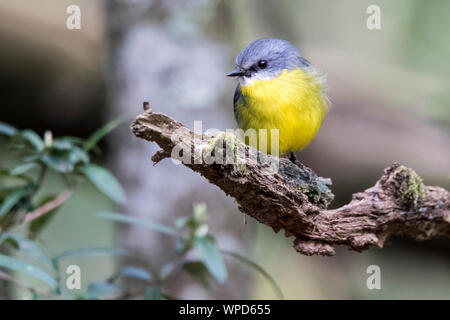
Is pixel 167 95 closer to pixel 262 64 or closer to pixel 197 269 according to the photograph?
pixel 262 64

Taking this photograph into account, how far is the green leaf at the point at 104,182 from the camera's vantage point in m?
2.86

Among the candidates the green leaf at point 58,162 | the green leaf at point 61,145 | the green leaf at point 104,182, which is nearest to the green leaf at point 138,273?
the green leaf at point 104,182

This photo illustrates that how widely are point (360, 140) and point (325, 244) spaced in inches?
147

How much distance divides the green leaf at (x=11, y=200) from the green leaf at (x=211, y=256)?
0.91 metres

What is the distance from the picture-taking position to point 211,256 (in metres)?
2.73

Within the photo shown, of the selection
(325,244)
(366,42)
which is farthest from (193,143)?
(366,42)

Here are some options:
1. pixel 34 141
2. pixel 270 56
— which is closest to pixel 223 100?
pixel 270 56

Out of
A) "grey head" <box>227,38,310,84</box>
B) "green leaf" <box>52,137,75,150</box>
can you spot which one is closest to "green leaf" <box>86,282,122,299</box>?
"green leaf" <box>52,137,75,150</box>

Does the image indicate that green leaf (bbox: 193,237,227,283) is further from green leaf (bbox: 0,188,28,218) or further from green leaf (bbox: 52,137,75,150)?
green leaf (bbox: 0,188,28,218)

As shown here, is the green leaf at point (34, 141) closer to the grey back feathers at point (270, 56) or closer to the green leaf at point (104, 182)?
the green leaf at point (104, 182)

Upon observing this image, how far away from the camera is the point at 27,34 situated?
18.8 ft

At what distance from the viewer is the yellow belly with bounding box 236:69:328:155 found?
308cm

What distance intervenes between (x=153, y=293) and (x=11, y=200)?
841 mm

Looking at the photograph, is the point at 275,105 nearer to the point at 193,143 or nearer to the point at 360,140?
the point at 193,143
